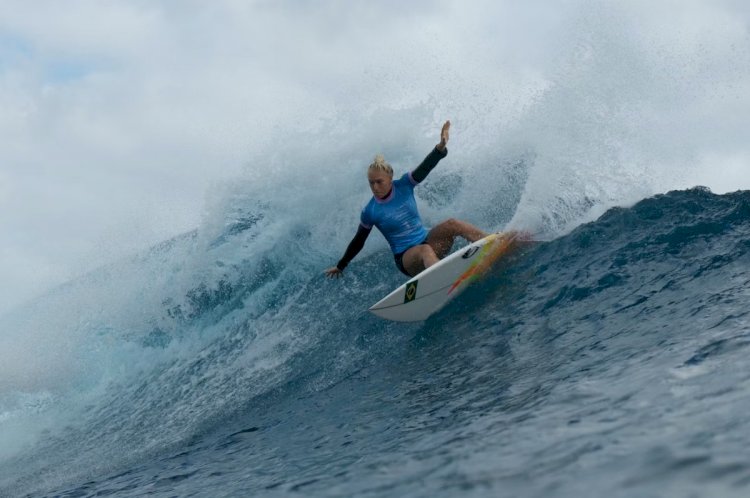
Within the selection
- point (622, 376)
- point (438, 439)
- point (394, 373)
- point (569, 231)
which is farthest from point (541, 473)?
point (569, 231)

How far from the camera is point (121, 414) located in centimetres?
790

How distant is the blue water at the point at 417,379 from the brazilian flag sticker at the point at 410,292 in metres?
0.34

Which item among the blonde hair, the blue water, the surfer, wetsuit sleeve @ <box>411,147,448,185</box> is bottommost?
the blue water

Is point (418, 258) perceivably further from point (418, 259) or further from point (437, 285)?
point (437, 285)

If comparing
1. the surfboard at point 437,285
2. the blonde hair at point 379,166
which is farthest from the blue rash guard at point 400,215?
the surfboard at point 437,285

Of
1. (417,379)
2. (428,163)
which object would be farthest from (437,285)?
(417,379)

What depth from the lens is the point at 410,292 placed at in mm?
6781

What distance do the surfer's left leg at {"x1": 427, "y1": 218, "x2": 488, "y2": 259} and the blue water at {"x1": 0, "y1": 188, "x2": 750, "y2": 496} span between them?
49 centimetres

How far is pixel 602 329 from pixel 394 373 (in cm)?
175

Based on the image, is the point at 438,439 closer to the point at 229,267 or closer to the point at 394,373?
the point at 394,373

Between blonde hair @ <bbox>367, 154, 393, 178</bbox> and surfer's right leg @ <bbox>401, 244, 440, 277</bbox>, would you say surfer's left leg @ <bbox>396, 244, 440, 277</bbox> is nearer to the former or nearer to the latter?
surfer's right leg @ <bbox>401, 244, 440, 277</bbox>

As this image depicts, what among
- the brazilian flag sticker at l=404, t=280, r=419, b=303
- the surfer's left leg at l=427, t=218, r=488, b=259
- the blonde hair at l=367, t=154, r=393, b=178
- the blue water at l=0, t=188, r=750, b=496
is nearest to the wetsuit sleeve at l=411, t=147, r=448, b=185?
the blonde hair at l=367, t=154, r=393, b=178

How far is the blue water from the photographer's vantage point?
306 centimetres

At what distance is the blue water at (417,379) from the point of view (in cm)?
306
